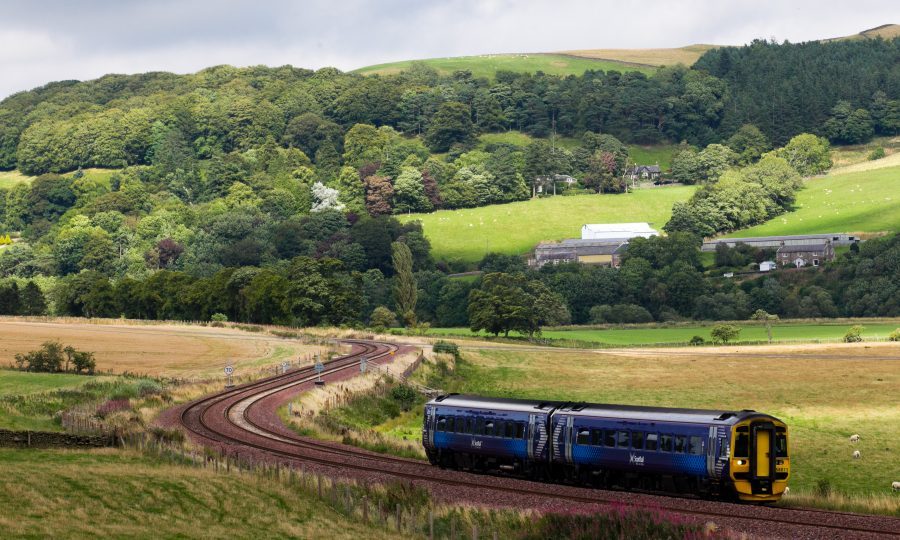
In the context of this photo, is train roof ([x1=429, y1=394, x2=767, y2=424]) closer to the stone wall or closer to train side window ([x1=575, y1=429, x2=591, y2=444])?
train side window ([x1=575, y1=429, x2=591, y2=444])

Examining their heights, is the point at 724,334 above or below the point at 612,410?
below

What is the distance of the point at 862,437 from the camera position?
199ft

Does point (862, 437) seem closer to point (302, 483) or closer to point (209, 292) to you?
point (302, 483)

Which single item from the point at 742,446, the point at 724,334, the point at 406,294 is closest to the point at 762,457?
the point at 742,446

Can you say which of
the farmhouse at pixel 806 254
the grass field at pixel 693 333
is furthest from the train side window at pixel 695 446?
the farmhouse at pixel 806 254

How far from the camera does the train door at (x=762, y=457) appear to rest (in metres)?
37.3

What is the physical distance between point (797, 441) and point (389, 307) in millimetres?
123270

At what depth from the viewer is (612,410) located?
41.4 metres

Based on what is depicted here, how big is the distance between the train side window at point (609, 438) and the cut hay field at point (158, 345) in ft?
180

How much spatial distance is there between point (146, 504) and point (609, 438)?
631 inches

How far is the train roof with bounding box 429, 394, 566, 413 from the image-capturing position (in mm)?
43594

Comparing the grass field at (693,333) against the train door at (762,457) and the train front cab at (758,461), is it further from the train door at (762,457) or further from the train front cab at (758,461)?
the train door at (762,457)

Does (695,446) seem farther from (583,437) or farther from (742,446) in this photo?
(583,437)

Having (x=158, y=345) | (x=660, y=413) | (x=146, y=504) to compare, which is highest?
(x=660, y=413)
